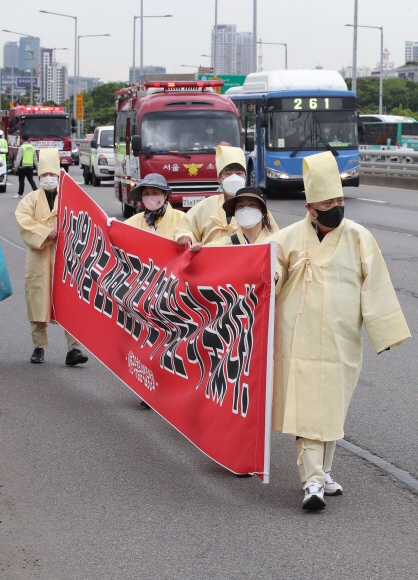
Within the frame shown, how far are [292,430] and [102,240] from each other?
285 cm

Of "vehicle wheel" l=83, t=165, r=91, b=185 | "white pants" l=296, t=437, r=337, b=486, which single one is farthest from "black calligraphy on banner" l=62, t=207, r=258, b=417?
"vehicle wheel" l=83, t=165, r=91, b=185

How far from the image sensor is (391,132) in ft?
185

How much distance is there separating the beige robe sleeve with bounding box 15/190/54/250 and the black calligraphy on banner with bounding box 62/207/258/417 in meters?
0.23

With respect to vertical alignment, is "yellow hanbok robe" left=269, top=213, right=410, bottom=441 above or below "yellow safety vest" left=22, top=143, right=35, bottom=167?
below

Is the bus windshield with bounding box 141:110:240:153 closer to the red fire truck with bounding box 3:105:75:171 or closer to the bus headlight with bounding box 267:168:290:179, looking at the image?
the bus headlight with bounding box 267:168:290:179

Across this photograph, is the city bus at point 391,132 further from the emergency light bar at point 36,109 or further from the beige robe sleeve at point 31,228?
the beige robe sleeve at point 31,228

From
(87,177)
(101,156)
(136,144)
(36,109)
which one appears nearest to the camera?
(136,144)

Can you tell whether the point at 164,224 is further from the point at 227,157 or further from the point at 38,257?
the point at 38,257

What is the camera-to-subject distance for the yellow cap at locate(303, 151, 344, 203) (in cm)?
495

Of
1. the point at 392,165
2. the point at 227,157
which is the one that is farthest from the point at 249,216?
the point at 392,165

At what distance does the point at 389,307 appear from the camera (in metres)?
4.95

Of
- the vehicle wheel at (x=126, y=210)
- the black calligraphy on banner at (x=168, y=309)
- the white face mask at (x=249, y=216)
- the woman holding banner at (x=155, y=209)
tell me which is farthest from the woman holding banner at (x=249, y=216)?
the vehicle wheel at (x=126, y=210)

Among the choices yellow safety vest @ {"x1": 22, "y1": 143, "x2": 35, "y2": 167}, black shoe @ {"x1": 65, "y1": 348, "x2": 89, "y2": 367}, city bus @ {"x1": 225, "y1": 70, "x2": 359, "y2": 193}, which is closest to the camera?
black shoe @ {"x1": 65, "y1": 348, "x2": 89, "y2": 367}

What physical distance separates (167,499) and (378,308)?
A: 1.39 metres
